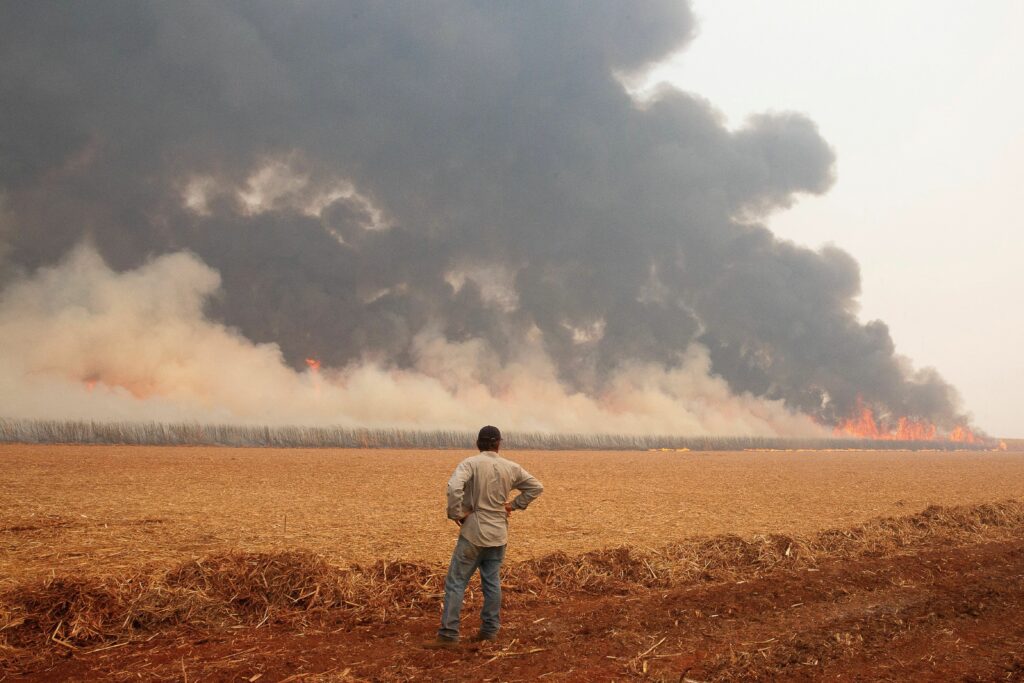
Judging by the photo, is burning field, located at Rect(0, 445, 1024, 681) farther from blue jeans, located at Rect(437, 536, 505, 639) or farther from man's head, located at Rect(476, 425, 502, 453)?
man's head, located at Rect(476, 425, 502, 453)

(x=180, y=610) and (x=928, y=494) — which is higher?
(x=180, y=610)

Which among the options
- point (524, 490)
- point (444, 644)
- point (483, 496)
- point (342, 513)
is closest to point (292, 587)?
point (444, 644)

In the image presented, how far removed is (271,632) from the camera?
30.9ft

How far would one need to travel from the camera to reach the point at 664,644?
8672 millimetres

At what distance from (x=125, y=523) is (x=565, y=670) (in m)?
18.9

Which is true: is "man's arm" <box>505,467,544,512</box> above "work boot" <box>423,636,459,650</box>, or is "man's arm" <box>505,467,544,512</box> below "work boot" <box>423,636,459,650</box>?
above

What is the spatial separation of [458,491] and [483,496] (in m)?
0.40

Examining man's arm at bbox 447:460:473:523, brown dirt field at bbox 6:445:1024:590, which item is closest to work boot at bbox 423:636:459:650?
man's arm at bbox 447:460:473:523

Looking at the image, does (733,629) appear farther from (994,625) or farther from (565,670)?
(994,625)

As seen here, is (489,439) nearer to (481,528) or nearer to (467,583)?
(481,528)

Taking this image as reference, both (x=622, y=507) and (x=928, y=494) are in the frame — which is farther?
(x=928, y=494)

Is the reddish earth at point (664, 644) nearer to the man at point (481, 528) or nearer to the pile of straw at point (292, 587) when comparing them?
the man at point (481, 528)

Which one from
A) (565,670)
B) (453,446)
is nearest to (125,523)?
(565,670)

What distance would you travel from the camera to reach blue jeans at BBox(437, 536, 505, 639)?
8555 mm
